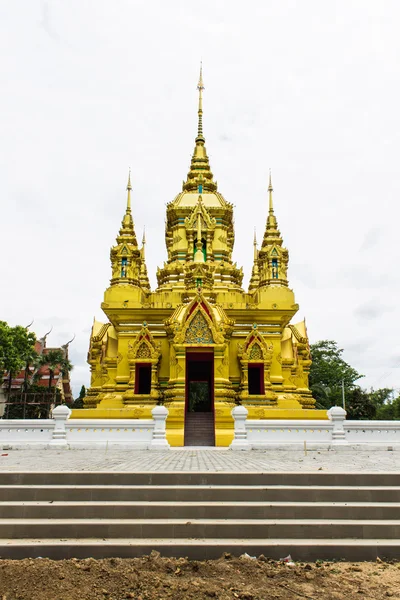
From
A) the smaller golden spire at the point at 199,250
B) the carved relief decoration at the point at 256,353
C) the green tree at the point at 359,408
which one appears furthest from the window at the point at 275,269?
the green tree at the point at 359,408

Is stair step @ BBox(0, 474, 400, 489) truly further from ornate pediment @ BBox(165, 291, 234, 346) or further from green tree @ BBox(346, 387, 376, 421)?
green tree @ BBox(346, 387, 376, 421)

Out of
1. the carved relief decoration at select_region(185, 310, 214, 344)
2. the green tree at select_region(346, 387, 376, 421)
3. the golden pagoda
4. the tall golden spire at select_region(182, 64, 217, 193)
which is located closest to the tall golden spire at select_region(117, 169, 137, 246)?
the golden pagoda

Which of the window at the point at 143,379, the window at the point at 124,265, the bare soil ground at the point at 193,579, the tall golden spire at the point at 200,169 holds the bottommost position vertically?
the bare soil ground at the point at 193,579

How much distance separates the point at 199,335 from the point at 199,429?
346 cm

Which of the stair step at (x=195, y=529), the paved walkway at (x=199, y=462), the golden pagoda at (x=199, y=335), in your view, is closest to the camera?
the stair step at (x=195, y=529)

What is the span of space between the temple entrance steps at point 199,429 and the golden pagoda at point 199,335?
4 centimetres

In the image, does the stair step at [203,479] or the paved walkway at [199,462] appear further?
the paved walkway at [199,462]

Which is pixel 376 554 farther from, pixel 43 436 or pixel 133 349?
pixel 133 349

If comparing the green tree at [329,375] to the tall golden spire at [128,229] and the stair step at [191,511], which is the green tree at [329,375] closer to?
the tall golden spire at [128,229]

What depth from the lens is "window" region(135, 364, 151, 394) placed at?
63.7ft

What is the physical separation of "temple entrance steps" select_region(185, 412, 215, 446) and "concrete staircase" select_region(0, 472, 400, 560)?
9.74 meters

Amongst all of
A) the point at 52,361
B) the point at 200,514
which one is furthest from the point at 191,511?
the point at 52,361

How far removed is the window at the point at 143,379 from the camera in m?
19.4

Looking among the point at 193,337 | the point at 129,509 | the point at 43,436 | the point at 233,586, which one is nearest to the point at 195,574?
the point at 233,586
